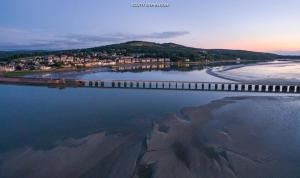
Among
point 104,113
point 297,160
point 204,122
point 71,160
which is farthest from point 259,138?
point 104,113

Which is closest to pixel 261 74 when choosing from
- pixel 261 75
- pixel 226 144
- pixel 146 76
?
pixel 261 75

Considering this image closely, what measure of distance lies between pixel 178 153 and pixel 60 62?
3429 inches

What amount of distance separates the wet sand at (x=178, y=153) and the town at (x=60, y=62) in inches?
2803

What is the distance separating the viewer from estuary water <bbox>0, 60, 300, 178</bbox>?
41.7ft

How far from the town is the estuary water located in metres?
56.6

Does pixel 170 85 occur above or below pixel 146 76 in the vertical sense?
below

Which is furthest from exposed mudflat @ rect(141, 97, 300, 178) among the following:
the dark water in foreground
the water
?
the water

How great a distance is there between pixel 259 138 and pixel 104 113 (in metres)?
15.4

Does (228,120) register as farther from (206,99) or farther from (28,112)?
(28,112)

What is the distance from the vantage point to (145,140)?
16.4 meters

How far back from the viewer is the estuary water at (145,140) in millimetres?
12703

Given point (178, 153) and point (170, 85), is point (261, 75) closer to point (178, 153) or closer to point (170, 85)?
point (170, 85)

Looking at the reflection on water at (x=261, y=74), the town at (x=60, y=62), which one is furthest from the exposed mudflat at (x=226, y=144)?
the town at (x=60, y=62)

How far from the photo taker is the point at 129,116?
23.2 metres
